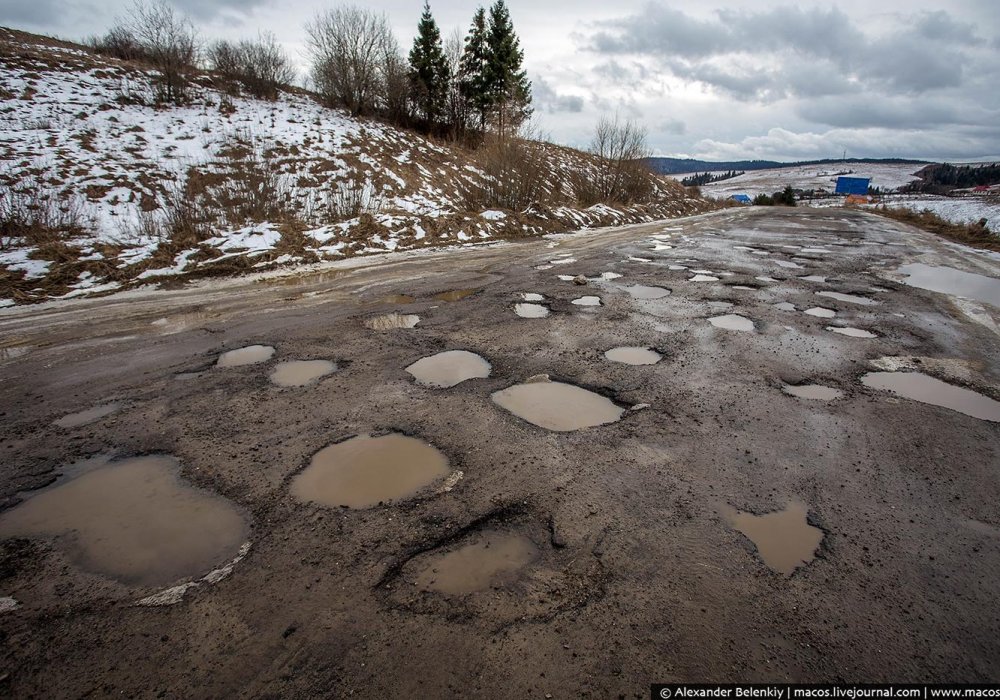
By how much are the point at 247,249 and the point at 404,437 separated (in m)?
8.05

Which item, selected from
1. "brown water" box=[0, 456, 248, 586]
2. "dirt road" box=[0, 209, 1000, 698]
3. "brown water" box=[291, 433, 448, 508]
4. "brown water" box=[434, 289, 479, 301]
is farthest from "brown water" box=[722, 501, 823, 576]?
A: "brown water" box=[434, 289, 479, 301]

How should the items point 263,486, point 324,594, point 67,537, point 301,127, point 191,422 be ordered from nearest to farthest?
point 324,594 < point 67,537 < point 263,486 < point 191,422 < point 301,127

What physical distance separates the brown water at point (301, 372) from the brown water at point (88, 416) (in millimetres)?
1100

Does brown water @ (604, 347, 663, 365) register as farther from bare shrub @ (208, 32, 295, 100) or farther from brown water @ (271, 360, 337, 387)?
bare shrub @ (208, 32, 295, 100)

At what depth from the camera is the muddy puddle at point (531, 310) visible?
17.9 ft

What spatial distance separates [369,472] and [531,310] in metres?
3.45

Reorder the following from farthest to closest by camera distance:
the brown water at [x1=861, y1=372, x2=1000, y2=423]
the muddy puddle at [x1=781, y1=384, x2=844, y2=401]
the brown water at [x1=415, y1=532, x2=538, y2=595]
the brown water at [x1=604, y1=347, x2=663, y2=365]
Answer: the brown water at [x1=604, y1=347, x2=663, y2=365] → the muddy puddle at [x1=781, y1=384, x2=844, y2=401] → the brown water at [x1=861, y1=372, x2=1000, y2=423] → the brown water at [x1=415, y1=532, x2=538, y2=595]

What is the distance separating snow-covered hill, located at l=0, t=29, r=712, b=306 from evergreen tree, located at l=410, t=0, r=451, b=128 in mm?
4671

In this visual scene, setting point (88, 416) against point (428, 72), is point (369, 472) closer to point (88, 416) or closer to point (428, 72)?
point (88, 416)

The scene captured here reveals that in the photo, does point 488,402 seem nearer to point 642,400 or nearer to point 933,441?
point 642,400

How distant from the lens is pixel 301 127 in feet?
60.1

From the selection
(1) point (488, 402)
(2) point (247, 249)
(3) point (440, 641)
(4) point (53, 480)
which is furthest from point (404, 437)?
(2) point (247, 249)

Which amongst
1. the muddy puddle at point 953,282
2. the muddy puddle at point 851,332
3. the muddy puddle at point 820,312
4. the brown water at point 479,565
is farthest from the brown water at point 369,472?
the muddy puddle at point 953,282

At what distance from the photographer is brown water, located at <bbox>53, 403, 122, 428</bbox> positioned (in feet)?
10.4
